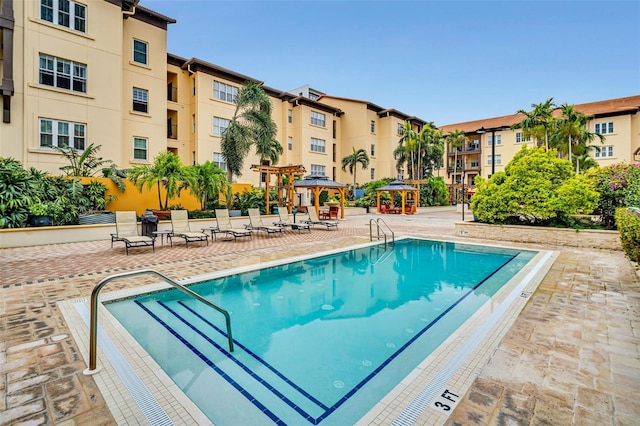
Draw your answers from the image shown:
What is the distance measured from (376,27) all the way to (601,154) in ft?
107

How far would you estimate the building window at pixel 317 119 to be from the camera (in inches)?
1353

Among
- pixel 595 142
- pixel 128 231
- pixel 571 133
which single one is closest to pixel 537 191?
pixel 128 231

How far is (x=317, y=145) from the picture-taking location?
1382 inches

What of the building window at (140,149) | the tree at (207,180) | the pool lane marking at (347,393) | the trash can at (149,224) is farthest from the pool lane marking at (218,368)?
the building window at (140,149)

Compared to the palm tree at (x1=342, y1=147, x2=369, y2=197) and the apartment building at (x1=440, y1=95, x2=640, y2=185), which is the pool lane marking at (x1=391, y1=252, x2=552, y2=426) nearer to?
the apartment building at (x1=440, y1=95, x2=640, y2=185)

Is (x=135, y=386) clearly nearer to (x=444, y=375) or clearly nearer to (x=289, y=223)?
(x=444, y=375)

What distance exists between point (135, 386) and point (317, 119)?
112ft

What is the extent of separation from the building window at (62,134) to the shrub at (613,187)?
24.2 meters

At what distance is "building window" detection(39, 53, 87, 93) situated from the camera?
55.9 feet

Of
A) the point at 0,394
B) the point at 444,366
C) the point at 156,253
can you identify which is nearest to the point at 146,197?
the point at 156,253

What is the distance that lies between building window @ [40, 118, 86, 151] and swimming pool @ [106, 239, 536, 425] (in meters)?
16.1

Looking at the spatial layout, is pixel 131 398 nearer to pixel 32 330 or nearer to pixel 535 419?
pixel 32 330

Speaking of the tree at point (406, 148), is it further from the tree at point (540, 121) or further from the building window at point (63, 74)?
the building window at point (63, 74)

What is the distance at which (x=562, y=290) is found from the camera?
6.30 meters
